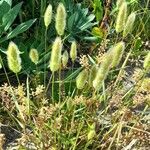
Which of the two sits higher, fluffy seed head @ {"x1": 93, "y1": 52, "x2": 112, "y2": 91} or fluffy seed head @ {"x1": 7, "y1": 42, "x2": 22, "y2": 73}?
fluffy seed head @ {"x1": 7, "y1": 42, "x2": 22, "y2": 73}

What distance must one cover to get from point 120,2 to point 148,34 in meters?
0.74

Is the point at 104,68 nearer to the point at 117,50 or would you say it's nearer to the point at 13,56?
the point at 117,50

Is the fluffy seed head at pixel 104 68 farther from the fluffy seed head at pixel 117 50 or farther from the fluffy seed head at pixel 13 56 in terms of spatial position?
the fluffy seed head at pixel 13 56

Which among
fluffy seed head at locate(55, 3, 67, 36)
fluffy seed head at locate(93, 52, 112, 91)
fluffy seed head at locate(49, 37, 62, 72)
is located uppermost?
fluffy seed head at locate(55, 3, 67, 36)

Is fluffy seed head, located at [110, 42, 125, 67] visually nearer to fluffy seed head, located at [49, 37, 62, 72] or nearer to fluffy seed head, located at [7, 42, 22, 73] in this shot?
fluffy seed head, located at [49, 37, 62, 72]

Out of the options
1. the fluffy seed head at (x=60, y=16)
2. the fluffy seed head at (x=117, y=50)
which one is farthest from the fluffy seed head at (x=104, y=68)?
the fluffy seed head at (x=60, y=16)

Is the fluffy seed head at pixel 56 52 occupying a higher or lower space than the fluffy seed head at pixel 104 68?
higher

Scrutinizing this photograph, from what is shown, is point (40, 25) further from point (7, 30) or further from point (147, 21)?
point (147, 21)

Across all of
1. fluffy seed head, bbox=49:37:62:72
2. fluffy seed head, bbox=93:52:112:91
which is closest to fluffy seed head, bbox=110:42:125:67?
fluffy seed head, bbox=93:52:112:91

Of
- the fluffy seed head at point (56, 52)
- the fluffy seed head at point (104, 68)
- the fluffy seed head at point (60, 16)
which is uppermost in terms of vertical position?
the fluffy seed head at point (60, 16)

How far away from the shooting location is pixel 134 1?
6.99 ft

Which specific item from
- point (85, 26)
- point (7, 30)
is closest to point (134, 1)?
point (85, 26)

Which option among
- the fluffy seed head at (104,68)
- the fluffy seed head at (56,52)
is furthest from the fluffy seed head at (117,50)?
the fluffy seed head at (56,52)

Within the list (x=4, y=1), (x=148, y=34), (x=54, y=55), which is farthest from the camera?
(x=148, y=34)
